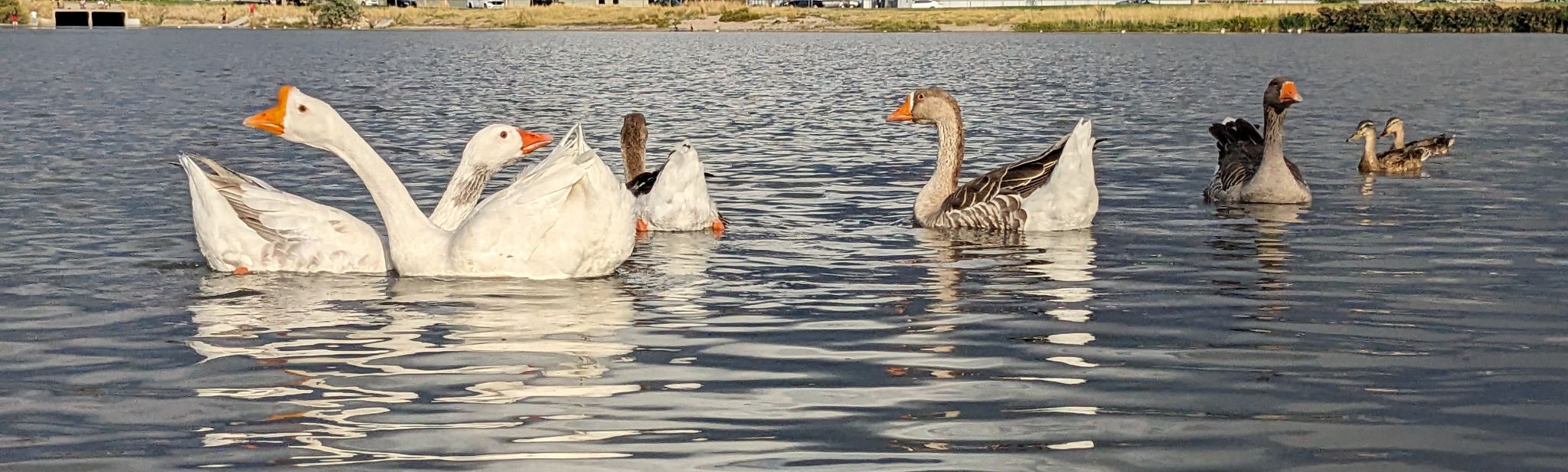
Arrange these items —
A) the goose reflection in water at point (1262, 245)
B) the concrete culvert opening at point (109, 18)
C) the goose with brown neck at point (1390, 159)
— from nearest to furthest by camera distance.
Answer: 1. the goose reflection in water at point (1262, 245)
2. the goose with brown neck at point (1390, 159)
3. the concrete culvert opening at point (109, 18)

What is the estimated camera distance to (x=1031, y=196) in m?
15.6

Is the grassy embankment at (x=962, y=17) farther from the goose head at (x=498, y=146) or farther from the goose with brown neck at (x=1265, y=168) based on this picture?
the goose head at (x=498, y=146)

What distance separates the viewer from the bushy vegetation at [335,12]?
438 ft

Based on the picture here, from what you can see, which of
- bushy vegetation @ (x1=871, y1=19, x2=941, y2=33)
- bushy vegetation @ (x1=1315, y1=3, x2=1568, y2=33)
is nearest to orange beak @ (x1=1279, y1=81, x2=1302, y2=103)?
bushy vegetation @ (x1=1315, y1=3, x2=1568, y2=33)

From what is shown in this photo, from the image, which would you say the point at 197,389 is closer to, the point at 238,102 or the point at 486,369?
the point at 486,369

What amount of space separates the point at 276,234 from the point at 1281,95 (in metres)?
10.2

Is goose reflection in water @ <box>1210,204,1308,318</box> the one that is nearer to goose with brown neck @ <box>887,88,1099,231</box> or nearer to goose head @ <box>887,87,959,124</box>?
goose with brown neck @ <box>887,88,1099,231</box>

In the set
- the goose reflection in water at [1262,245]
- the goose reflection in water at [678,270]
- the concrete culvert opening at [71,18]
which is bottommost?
the goose reflection in water at [678,270]

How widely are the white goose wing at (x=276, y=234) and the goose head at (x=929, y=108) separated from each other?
5.77 meters

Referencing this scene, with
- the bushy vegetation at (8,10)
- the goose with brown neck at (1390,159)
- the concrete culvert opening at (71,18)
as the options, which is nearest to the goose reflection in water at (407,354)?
the goose with brown neck at (1390,159)

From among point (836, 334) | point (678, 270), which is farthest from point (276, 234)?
point (836, 334)

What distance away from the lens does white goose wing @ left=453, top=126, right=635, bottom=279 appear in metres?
12.0

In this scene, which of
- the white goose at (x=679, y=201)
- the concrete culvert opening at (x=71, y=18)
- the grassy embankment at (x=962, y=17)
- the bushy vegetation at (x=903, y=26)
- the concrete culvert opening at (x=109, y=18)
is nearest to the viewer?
the white goose at (x=679, y=201)

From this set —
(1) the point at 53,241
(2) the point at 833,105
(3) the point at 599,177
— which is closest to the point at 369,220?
Result: (1) the point at 53,241
